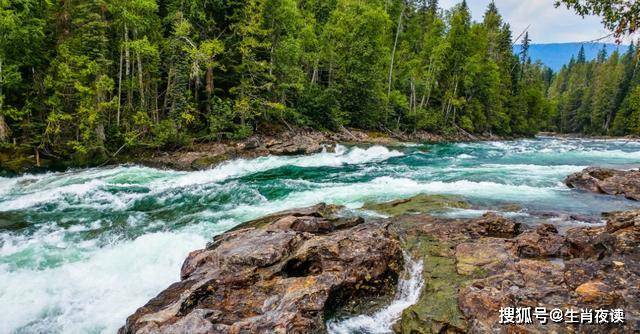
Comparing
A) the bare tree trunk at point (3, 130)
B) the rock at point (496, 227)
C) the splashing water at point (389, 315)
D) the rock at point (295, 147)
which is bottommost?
the splashing water at point (389, 315)

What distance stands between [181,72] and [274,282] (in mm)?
19871

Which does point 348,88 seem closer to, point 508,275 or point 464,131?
point 464,131

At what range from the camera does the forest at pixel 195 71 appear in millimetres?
18344

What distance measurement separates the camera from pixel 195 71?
21062mm

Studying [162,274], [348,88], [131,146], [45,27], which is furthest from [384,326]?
[348,88]

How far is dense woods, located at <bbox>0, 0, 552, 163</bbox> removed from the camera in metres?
18.3

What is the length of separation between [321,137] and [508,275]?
77.3 ft

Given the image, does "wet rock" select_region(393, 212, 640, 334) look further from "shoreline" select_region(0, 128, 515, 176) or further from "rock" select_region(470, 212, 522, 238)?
"shoreline" select_region(0, 128, 515, 176)

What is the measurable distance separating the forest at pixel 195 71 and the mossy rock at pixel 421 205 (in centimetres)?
1516

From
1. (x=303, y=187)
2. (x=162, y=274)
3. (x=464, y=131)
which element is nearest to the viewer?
(x=162, y=274)

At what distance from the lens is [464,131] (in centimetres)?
4675

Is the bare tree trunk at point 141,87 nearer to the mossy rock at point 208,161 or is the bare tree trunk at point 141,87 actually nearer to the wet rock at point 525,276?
the mossy rock at point 208,161

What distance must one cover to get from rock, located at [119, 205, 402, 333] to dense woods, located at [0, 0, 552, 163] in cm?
1596

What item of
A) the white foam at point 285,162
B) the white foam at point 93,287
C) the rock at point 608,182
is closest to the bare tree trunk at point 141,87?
the white foam at point 285,162
